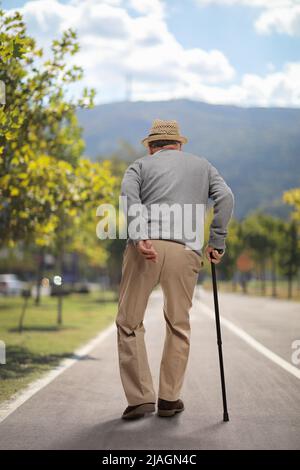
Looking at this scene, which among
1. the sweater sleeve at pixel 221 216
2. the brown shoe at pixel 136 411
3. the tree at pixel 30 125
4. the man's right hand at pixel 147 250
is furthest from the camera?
the tree at pixel 30 125

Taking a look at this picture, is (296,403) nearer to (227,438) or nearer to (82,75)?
(227,438)

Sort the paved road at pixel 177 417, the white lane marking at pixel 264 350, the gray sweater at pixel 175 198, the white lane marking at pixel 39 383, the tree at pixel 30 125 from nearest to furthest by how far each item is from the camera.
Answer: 1. the paved road at pixel 177 417
2. the gray sweater at pixel 175 198
3. the white lane marking at pixel 39 383
4. the white lane marking at pixel 264 350
5. the tree at pixel 30 125

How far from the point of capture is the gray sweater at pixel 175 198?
5.80 meters

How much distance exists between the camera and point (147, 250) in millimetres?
5582

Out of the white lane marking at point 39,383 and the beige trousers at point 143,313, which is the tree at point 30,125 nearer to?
the white lane marking at point 39,383

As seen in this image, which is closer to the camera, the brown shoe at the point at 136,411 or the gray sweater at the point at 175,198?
the brown shoe at the point at 136,411

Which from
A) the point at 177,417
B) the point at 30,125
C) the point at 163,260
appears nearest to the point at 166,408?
the point at 177,417

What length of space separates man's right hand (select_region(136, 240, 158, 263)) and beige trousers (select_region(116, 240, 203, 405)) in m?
0.12

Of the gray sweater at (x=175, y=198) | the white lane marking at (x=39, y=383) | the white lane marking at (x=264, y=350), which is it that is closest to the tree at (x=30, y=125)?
the white lane marking at (x=39, y=383)

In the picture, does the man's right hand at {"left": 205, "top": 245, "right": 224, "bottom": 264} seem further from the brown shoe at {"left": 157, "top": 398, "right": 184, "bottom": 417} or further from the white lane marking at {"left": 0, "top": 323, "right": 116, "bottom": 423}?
the white lane marking at {"left": 0, "top": 323, "right": 116, "bottom": 423}

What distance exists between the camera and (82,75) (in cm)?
1148

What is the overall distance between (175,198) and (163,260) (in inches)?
18.6

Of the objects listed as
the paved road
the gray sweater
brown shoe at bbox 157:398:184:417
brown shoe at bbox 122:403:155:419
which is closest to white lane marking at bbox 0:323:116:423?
the paved road

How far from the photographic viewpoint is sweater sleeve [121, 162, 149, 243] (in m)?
5.68
